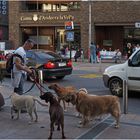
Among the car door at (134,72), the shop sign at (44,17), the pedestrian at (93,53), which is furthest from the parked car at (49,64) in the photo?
the shop sign at (44,17)

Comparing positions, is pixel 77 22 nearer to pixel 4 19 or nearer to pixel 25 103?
pixel 4 19

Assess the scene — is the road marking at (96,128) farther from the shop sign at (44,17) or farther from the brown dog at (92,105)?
the shop sign at (44,17)

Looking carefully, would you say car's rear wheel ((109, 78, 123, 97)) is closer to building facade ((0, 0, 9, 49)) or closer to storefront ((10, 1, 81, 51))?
storefront ((10, 1, 81, 51))

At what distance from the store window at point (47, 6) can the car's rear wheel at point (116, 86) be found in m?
27.3

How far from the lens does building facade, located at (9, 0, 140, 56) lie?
37531mm

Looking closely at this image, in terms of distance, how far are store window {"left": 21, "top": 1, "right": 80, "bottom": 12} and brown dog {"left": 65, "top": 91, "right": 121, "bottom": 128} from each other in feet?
106

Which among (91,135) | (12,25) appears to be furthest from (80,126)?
(12,25)

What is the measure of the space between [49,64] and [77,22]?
867 inches

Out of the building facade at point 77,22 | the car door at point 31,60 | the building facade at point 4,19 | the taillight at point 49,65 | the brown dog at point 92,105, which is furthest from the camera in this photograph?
the building facade at point 4,19

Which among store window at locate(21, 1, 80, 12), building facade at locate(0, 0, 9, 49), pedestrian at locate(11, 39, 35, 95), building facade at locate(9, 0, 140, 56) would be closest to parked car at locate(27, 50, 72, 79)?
pedestrian at locate(11, 39, 35, 95)

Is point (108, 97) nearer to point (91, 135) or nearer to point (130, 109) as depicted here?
point (91, 135)

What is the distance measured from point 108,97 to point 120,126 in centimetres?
68

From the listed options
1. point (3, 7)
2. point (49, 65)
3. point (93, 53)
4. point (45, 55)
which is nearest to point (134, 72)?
point (49, 65)

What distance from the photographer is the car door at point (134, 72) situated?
41.1ft
